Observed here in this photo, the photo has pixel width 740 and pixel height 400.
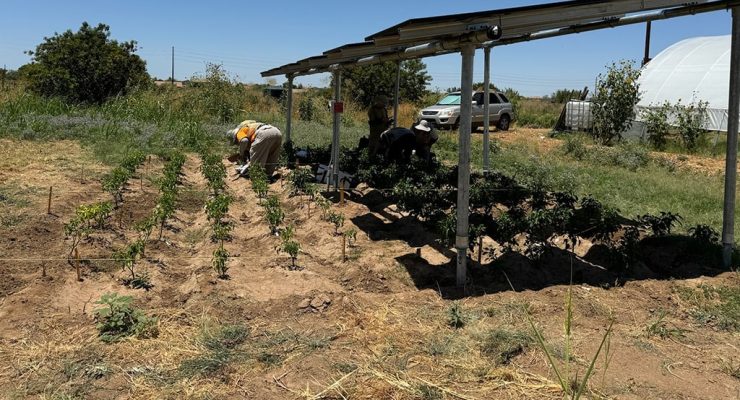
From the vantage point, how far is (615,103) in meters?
18.4

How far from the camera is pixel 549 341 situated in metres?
4.11

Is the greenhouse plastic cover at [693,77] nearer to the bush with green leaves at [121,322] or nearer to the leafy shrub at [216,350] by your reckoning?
the leafy shrub at [216,350]

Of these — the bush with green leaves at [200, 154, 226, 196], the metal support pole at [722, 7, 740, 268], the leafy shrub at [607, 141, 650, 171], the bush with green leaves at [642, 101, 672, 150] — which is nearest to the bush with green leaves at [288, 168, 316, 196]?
the bush with green leaves at [200, 154, 226, 196]

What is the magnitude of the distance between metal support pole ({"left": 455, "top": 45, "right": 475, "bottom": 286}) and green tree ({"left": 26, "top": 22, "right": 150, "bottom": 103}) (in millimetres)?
21079

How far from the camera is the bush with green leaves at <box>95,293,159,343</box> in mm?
4125

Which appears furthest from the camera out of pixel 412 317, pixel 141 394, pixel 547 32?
pixel 547 32

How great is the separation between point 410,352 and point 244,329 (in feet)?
4.13

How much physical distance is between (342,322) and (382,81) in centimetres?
2397

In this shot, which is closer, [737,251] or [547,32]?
[737,251]

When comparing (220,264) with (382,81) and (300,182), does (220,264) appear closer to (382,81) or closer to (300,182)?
(300,182)

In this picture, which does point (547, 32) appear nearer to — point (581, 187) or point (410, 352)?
point (581, 187)

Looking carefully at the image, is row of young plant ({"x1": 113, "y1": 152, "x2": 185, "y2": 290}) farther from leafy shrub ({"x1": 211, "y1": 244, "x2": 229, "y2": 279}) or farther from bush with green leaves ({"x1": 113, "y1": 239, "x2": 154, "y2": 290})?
leafy shrub ({"x1": 211, "y1": 244, "x2": 229, "y2": 279})

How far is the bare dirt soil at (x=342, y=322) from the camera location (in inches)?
138

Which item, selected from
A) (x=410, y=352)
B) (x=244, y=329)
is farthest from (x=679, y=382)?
(x=244, y=329)
